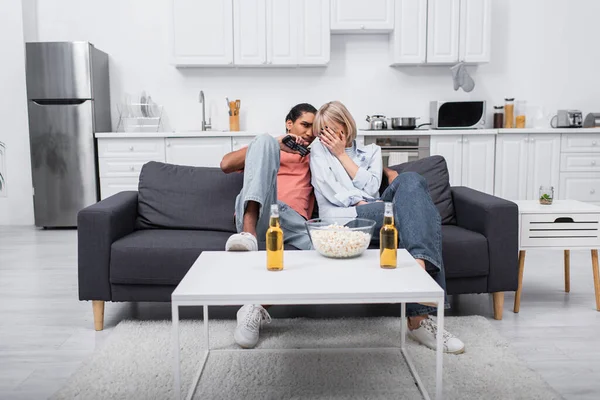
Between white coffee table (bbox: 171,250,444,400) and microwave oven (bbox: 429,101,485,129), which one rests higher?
microwave oven (bbox: 429,101,485,129)

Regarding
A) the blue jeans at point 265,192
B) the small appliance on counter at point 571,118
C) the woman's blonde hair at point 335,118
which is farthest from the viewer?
the small appliance on counter at point 571,118

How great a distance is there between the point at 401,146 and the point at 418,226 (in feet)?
8.91

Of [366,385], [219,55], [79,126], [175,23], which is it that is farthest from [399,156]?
[366,385]

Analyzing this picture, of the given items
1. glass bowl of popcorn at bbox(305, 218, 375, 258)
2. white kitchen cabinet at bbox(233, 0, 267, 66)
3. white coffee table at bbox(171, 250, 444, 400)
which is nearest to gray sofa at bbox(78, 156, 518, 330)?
white coffee table at bbox(171, 250, 444, 400)

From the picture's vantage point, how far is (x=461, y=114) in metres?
4.92

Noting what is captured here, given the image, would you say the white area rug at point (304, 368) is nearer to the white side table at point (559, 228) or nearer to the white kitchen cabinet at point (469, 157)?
the white side table at point (559, 228)

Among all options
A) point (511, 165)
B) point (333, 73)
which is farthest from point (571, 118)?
point (333, 73)

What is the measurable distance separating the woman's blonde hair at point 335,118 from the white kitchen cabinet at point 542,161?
2712 millimetres

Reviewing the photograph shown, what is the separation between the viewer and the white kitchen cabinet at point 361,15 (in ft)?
15.9

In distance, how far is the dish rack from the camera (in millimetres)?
4992

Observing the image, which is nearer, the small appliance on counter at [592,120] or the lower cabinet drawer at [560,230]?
the lower cabinet drawer at [560,230]

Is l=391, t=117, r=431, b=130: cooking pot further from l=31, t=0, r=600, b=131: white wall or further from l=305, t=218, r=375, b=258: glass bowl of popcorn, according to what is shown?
l=305, t=218, r=375, b=258: glass bowl of popcorn

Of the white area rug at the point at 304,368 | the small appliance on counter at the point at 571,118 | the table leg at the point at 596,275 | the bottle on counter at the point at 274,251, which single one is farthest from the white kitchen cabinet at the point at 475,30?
the bottle on counter at the point at 274,251

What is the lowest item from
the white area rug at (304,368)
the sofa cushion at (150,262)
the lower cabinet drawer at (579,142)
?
the white area rug at (304,368)
